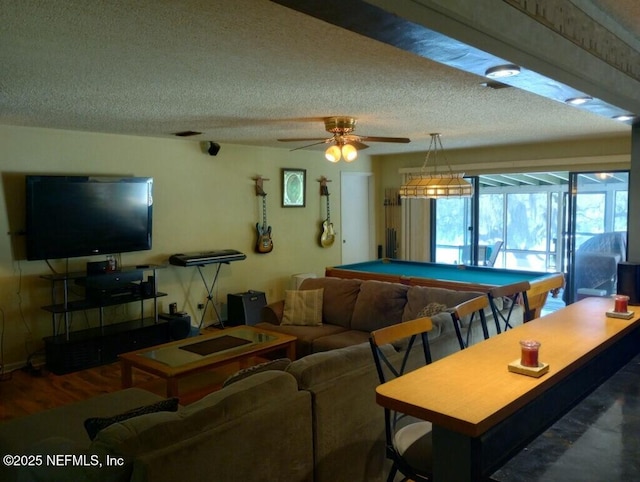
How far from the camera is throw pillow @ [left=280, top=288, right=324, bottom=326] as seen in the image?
482cm

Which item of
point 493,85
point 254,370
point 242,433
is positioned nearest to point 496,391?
point 242,433

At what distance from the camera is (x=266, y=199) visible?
6832 millimetres

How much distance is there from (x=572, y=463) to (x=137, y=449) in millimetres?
1390

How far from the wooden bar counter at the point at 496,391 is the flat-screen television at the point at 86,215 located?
161 inches

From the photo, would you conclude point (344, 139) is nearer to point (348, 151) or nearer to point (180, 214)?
point (348, 151)

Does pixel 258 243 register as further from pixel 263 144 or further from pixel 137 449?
pixel 137 449

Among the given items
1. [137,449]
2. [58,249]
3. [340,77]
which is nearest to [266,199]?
[58,249]

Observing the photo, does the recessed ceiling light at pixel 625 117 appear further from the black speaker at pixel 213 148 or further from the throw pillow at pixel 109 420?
the black speaker at pixel 213 148

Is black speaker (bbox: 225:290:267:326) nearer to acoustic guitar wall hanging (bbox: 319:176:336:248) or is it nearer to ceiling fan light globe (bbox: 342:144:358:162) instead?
Answer: acoustic guitar wall hanging (bbox: 319:176:336:248)

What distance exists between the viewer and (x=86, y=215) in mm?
4965

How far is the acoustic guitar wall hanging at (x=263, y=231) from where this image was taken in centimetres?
670

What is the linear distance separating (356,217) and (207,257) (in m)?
3.09

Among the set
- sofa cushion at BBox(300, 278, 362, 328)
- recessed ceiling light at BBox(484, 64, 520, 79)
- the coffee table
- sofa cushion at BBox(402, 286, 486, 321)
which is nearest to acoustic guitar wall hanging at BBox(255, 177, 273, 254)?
sofa cushion at BBox(300, 278, 362, 328)

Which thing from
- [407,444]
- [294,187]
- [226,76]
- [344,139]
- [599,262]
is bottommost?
[407,444]
